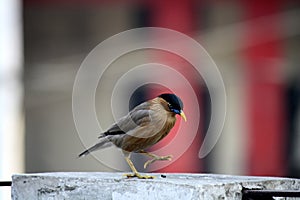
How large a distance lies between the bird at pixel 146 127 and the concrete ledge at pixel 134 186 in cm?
19

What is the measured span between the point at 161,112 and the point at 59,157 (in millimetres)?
3920

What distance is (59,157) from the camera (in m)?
6.98

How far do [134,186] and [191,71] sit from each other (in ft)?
14.0

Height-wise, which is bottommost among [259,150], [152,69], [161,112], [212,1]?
[161,112]

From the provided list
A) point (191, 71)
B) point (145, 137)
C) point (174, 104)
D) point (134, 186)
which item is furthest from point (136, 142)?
point (191, 71)

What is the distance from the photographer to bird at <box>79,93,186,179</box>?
308 centimetres

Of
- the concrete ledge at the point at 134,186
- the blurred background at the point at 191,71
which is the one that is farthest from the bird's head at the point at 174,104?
the blurred background at the point at 191,71

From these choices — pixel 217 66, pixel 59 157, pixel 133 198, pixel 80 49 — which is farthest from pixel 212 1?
pixel 133 198

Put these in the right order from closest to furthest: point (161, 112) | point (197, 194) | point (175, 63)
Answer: point (197, 194), point (161, 112), point (175, 63)

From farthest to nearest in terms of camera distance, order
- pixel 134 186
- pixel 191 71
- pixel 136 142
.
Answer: pixel 191 71 < pixel 136 142 < pixel 134 186

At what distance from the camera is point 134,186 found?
8.73ft

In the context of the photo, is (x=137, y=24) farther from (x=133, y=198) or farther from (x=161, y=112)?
(x=133, y=198)

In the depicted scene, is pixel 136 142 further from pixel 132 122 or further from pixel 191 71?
pixel 191 71

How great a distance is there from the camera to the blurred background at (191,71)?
22.5 feet
